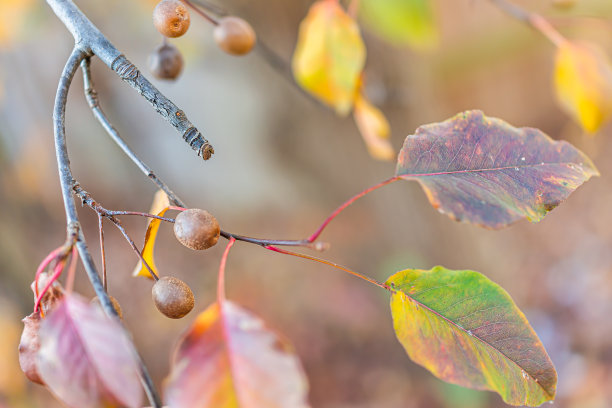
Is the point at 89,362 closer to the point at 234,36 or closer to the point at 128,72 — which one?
the point at 128,72

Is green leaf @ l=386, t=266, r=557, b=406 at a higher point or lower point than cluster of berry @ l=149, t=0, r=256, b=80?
lower

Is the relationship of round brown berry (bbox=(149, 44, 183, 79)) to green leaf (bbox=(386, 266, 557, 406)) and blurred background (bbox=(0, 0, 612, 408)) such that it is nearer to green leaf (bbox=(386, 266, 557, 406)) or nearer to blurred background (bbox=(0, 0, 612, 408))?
green leaf (bbox=(386, 266, 557, 406))

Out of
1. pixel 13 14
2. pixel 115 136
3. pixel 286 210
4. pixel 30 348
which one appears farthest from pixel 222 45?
pixel 286 210

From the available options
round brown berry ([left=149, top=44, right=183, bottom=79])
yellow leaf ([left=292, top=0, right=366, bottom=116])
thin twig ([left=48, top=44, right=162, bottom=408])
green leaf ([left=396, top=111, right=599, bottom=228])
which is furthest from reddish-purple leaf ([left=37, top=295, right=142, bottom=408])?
yellow leaf ([left=292, top=0, right=366, bottom=116])

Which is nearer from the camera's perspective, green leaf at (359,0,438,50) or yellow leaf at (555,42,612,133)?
yellow leaf at (555,42,612,133)

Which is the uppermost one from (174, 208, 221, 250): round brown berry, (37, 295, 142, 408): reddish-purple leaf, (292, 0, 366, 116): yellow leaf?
(292, 0, 366, 116): yellow leaf

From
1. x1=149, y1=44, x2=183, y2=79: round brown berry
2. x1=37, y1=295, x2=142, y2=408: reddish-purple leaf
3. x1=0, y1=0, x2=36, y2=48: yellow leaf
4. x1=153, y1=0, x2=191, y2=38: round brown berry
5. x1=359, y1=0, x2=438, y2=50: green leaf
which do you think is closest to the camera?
x1=37, y1=295, x2=142, y2=408: reddish-purple leaf

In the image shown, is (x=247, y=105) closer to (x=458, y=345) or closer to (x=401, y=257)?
(x=401, y=257)
